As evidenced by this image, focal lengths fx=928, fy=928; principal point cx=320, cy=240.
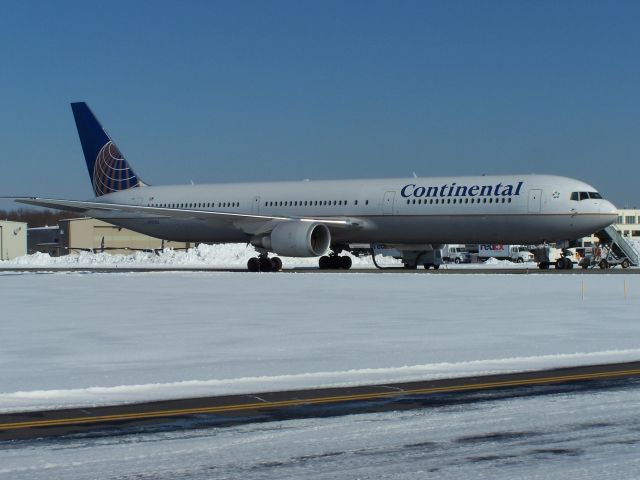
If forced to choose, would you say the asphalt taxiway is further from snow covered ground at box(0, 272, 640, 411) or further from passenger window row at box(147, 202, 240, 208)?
passenger window row at box(147, 202, 240, 208)

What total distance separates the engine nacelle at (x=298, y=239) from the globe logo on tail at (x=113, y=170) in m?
13.3

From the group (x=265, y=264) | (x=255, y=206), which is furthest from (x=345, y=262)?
(x=255, y=206)

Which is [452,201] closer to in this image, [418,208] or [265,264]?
[418,208]

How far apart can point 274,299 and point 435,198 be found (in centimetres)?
1681

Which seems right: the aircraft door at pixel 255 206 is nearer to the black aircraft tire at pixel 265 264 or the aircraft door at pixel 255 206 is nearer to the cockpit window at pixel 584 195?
the black aircraft tire at pixel 265 264

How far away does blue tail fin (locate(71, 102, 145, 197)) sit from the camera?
2039 inches

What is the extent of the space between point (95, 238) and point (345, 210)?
59205 millimetres

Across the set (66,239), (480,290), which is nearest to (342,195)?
(480,290)

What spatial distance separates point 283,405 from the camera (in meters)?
9.18

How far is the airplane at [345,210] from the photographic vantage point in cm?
3772

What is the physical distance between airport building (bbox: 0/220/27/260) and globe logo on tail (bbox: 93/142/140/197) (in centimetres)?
3898

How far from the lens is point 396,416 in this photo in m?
8.56

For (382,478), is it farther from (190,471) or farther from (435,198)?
(435,198)

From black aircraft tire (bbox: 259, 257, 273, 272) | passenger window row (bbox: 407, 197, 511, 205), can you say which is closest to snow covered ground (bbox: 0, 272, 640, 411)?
passenger window row (bbox: 407, 197, 511, 205)
